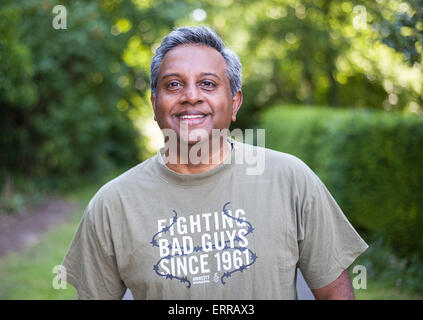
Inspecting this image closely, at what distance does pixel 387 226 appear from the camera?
5887 millimetres

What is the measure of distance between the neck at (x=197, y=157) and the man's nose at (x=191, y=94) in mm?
197

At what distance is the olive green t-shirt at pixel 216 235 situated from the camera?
1918 mm

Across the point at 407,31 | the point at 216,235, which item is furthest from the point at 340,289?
the point at 407,31

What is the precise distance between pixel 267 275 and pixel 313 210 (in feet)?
1.11

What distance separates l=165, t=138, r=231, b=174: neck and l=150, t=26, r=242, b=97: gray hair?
12.5 inches

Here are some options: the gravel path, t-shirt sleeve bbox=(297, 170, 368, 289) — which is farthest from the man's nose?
the gravel path

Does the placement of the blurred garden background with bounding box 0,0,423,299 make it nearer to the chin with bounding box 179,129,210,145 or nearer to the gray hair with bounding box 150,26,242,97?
the gray hair with bounding box 150,26,242,97

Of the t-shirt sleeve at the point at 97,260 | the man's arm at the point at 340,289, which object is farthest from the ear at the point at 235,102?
the man's arm at the point at 340,289

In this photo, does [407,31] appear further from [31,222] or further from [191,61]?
[31,222]

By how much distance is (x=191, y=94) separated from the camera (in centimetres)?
205

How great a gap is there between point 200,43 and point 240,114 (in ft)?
62.9

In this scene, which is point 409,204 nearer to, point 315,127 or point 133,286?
point 315,127

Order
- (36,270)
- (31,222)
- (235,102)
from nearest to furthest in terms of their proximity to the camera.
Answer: (235,102)
(36,270)
(31,222)
